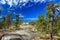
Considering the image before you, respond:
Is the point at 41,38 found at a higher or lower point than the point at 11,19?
lower

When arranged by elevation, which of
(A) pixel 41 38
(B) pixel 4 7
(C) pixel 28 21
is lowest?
(A) pixel 41 38

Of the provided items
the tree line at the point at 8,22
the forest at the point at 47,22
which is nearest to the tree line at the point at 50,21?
the forest at the point at 47,22

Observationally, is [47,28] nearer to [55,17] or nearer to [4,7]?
[55,17]

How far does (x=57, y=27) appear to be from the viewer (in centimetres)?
614

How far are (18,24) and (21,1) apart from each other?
1.85ft

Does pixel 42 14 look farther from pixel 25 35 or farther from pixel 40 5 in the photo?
pixel 25 35

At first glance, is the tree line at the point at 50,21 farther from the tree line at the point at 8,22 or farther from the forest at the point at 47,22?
A: the tree line at the point at 8,22

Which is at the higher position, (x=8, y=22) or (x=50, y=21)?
(x=8, y=22)

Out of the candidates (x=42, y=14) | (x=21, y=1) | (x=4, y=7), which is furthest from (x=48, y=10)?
(x=4, y=7)

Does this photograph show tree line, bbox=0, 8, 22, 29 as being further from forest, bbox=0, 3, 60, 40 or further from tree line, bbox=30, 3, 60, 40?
tree line, bbox=30, 3, 60, 40

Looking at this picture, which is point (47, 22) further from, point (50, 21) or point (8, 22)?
point (8, 22)

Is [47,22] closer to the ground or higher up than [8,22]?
closer to the ground

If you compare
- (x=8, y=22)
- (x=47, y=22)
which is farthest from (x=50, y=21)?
(x=8, y=22)

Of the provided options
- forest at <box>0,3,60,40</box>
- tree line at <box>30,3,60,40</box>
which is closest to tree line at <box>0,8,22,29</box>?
forest at <box>0,3,60,40</box>
